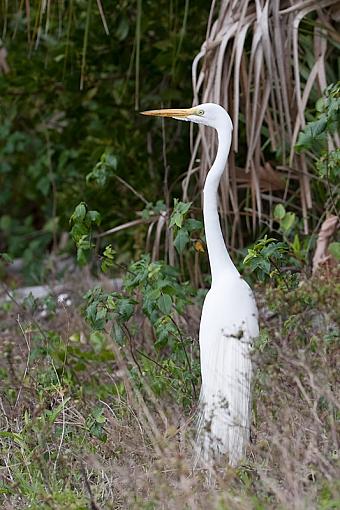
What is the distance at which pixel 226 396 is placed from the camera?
340 centimetres

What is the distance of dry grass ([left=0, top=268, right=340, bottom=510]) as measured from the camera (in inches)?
110

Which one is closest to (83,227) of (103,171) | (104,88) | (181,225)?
(181,225)

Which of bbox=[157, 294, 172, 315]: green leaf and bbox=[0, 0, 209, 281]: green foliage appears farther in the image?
bbox=[0, 0, 209, 281]: green foliage

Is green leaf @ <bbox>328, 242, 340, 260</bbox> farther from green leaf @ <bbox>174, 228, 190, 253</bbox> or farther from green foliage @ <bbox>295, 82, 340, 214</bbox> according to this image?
green leaf @ <bbox>174, 228, 190, 253</bbox>

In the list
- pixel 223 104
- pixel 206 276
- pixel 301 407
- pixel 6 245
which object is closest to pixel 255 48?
pixel 223 104

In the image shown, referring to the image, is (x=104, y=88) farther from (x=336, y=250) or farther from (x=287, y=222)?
(x=336, y=250)

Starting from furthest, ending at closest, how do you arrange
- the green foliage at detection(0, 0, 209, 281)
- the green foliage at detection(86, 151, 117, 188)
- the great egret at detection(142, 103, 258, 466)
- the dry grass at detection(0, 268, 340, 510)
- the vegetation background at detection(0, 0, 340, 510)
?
the green foliage at detection(0, 0, 209, 281) → the green foliage at detection(86, 151, 117, 188) → the great egret at detection(142, 103, 258, 466) → the vegetation background at detection(0, 0, 340, 510) → the dry grass at detection(0, 268, 340, 510)

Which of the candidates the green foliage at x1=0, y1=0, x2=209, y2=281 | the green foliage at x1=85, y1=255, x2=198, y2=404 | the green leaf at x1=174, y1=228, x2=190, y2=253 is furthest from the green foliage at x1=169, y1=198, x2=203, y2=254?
the green foliage at x1=0, y1=0, x2=209, y2=281

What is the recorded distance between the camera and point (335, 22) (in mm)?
5160

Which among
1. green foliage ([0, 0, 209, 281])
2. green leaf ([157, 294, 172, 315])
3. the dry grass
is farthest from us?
green foliage ([0, 0, 209, 281])

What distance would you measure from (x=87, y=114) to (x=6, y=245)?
248 centimetres

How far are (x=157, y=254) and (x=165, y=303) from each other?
1.27m

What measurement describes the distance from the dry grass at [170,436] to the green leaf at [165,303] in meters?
0.24

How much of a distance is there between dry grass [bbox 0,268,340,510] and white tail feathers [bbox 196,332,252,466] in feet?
0.14
